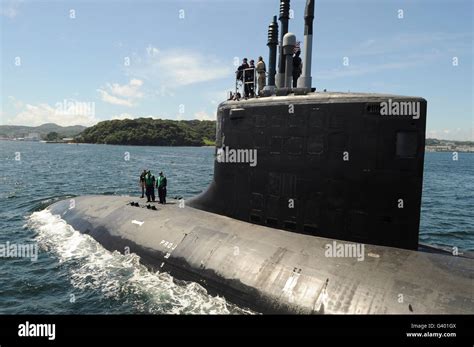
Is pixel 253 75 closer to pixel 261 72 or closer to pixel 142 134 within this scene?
pixel 261 72

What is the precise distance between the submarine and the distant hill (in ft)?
540

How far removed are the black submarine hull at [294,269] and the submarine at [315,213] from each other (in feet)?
0.12

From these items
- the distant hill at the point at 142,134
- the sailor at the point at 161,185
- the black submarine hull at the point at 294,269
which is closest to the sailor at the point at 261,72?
the black submarine hull at the point at 294,269

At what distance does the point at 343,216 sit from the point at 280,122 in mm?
3467

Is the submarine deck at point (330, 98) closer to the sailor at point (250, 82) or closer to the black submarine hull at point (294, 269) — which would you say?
the sailor at point (250, 82)

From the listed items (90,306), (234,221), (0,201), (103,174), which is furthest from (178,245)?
(103,174)

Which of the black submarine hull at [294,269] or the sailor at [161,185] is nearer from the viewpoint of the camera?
the black submarine hull at [294,269]

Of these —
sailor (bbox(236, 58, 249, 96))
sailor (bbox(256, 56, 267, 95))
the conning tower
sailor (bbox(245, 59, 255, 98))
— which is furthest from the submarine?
sailor (bbox(236, 58, 249, 96))

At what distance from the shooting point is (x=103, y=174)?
56.9 meters

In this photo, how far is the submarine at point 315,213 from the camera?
9.66 metres

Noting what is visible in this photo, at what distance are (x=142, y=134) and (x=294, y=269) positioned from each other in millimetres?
169309

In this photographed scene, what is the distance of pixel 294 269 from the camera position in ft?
35.5

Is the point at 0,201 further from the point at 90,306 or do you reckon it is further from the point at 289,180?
the point at 289,180

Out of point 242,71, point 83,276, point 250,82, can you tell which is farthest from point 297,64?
point 83,276
